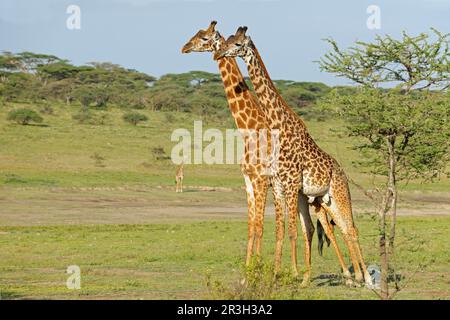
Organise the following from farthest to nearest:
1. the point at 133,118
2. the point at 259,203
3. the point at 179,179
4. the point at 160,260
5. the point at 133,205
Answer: the point at 133,118 → the point at 179,179 → the point at 133,205 → the point at 160,260 → the point at 259,203

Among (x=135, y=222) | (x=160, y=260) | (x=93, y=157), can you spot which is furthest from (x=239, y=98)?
(x=93, y=157)

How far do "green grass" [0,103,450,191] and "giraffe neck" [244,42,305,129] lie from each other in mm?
19374

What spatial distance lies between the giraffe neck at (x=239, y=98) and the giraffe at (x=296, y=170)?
1.18ft

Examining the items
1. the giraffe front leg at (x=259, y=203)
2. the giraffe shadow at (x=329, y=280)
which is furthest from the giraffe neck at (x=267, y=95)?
the giraffe shadow at (x=329, y=280)

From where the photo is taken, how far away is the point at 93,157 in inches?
1540

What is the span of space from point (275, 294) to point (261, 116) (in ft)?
12.1

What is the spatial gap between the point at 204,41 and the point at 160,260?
5344 mm

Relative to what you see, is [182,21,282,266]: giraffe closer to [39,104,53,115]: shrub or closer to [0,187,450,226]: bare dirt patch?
[0,187,450,226]: bare dirt patch

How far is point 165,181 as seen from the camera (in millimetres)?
35688

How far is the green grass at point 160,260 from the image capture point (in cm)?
1220

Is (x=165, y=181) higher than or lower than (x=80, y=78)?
lower

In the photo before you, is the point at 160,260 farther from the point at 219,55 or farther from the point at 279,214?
the point at 219,55

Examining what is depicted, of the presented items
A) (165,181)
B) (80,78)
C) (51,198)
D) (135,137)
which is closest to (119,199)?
(51,198)
